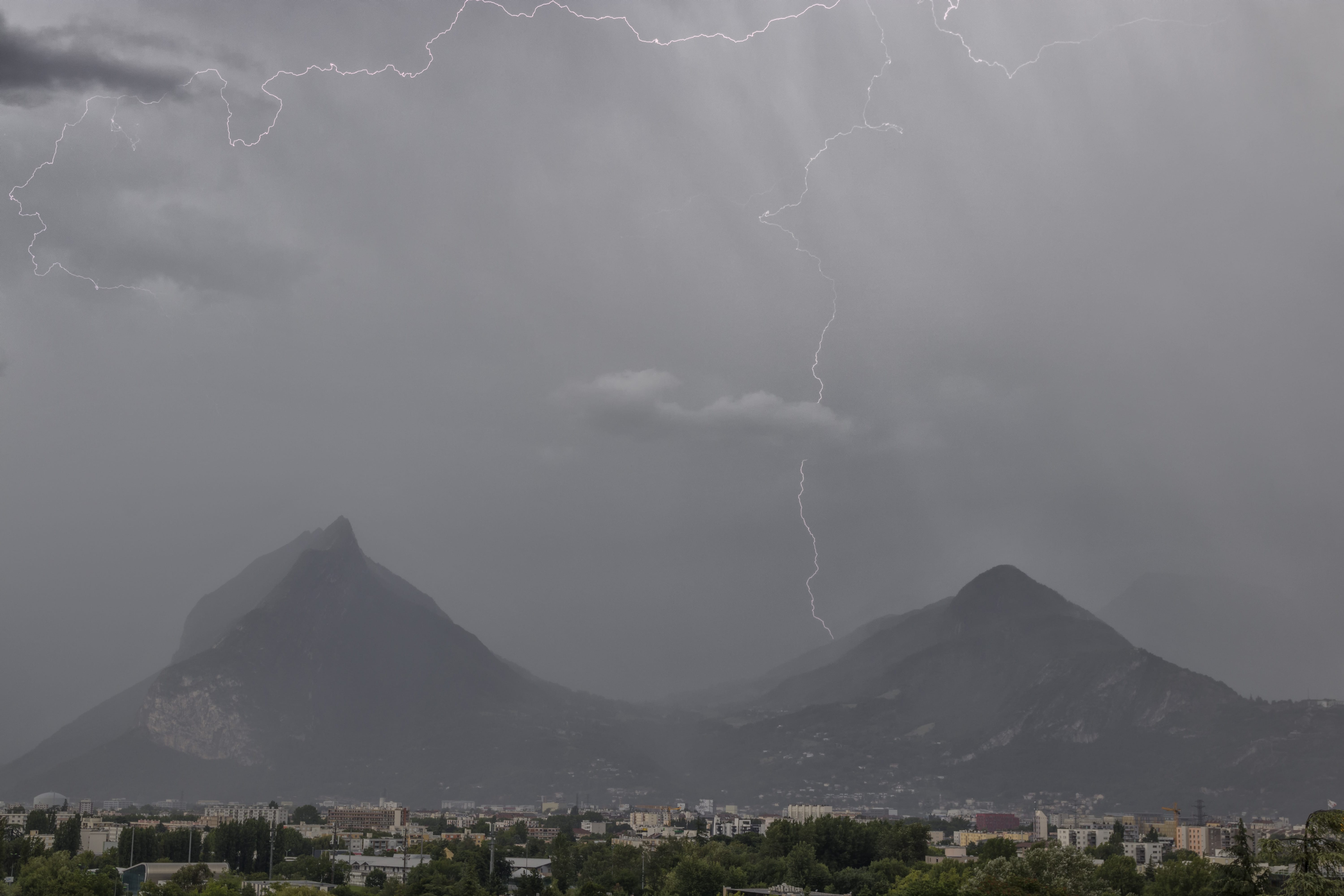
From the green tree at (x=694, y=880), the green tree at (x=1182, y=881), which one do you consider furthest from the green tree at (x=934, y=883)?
the green tree at (x=694, y=880)

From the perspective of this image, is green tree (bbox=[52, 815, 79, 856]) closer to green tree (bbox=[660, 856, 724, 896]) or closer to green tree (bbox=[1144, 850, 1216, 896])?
→ green tree (bbox=[660, 856, 724, 896])

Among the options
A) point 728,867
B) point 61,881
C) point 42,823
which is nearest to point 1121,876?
point 728,867

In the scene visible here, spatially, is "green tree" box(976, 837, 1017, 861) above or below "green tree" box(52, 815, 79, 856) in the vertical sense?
above

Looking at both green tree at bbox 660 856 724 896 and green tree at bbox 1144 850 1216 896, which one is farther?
green tree at bbox 660 856 724 896

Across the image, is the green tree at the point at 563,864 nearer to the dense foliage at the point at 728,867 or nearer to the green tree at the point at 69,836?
the dense foliage at the point at 728,867

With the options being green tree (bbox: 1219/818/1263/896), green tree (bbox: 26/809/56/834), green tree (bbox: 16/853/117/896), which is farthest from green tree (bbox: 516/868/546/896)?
green tree (bbox: 26/809/56/834)

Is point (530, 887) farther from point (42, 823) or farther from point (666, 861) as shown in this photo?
point (42, 823)

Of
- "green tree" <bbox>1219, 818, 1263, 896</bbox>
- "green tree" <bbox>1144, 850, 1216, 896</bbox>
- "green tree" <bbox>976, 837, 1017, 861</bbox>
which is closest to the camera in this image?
"green tree" <bbox>1219, 818, 1263, 896</bbox>

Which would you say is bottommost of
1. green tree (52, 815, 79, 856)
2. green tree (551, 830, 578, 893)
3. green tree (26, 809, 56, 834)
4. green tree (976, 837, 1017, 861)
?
green tree (26, 809, 56, 834)

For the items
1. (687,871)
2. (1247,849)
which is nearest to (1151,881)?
(687,871)

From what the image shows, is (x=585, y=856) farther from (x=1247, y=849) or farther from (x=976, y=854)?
(x=1247, y=849)
